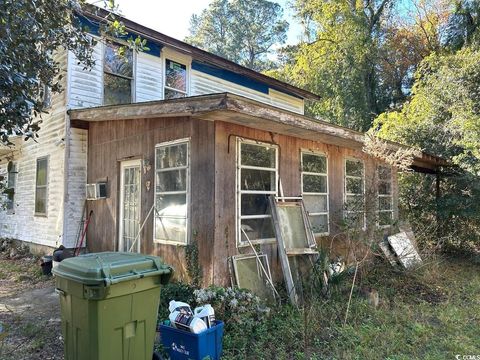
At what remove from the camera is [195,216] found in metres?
4.96

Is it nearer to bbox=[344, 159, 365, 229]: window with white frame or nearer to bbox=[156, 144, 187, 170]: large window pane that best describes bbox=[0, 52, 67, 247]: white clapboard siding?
bbox=[156, 144, 187, 170]: large window pane

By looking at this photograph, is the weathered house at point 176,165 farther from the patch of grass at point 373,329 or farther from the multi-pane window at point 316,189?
the patch of grass at point 373,329

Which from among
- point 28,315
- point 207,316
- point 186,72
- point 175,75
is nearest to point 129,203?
Answer: point 28,315

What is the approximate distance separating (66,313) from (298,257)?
11.5ft

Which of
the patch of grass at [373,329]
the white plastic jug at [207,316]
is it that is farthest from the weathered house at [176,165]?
the white plastic jug at [207,316]

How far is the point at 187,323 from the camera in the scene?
333 centimetres

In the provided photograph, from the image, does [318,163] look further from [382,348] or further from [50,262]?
[50,262]

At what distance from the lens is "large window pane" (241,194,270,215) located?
527 cm

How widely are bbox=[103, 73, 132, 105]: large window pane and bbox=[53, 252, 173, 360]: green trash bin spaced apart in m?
5.71

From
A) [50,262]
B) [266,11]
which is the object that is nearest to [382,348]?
[50,262]

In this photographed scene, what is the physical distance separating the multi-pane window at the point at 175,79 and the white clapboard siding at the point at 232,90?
26cm

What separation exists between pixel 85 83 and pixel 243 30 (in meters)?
26.1

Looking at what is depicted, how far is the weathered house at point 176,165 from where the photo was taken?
4.85m

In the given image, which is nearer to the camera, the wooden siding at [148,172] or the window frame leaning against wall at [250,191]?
the wooden siding at [148,172]
